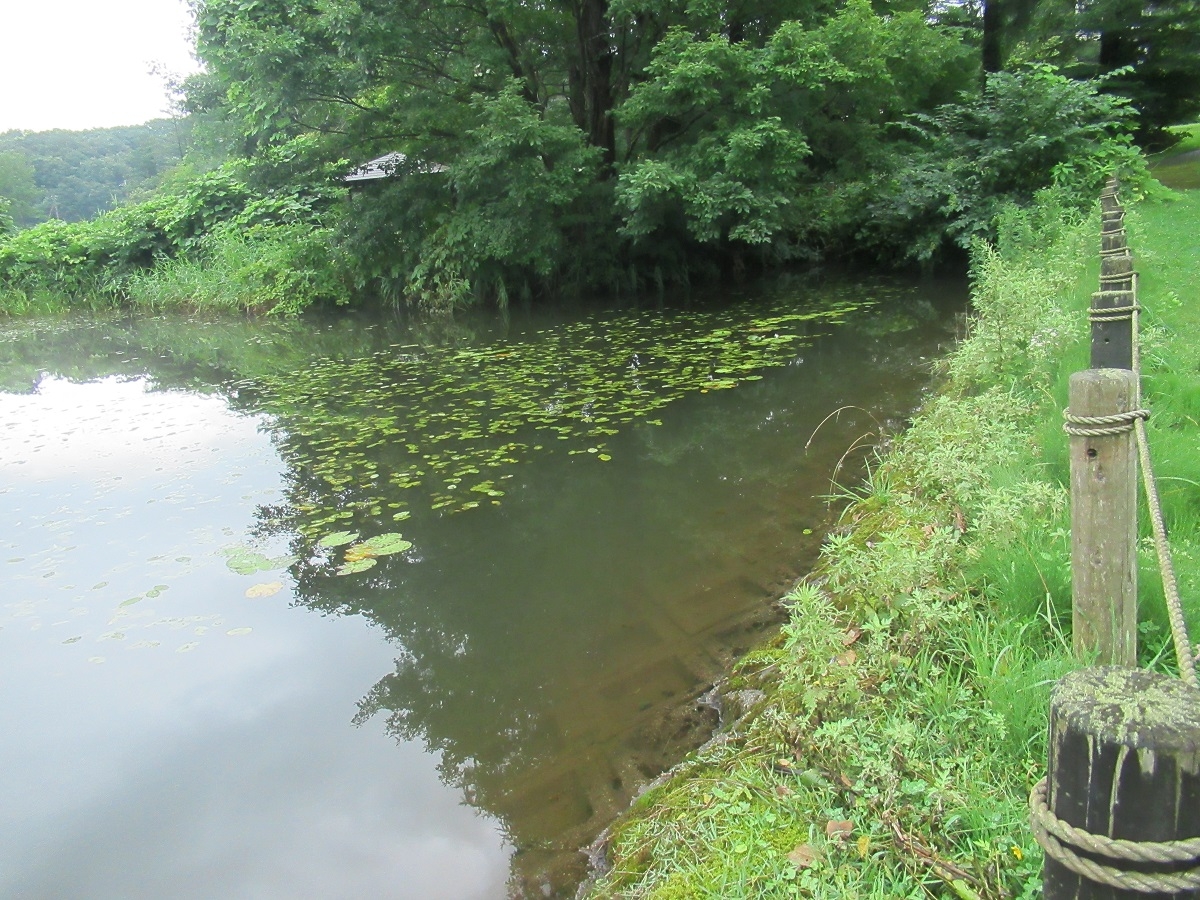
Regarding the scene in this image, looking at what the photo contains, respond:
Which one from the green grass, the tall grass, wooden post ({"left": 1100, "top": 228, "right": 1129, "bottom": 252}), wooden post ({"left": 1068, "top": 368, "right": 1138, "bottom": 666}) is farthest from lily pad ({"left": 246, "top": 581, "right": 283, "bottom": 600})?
the green grass

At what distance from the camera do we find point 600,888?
8.14 feet

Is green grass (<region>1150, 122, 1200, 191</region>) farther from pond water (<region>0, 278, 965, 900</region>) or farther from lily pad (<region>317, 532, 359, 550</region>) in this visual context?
lily pad (<region>317, 532, 359, 550</region>)

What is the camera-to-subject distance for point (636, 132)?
1551 centimetres

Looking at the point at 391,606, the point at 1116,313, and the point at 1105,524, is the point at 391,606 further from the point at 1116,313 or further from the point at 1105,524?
the point at 1116,313

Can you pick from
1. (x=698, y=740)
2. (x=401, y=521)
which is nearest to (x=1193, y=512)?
(x=698, y=740)

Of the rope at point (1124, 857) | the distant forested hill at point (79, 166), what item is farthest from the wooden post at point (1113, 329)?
the distant forested hill at point (79, 166)

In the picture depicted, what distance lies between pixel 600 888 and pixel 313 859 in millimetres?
1122

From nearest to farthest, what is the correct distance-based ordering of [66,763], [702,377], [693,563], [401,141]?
[66,763], [693,563], [702,377], [401,141]

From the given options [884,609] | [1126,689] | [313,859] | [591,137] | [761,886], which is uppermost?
[591,137]

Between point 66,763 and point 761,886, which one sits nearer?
point 761,886

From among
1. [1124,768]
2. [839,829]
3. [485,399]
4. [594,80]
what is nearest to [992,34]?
[594,80]

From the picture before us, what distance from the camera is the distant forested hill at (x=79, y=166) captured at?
195 ft

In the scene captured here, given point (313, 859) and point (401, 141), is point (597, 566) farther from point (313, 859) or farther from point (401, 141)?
point (401, 141)

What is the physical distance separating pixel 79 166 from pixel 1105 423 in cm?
8721
